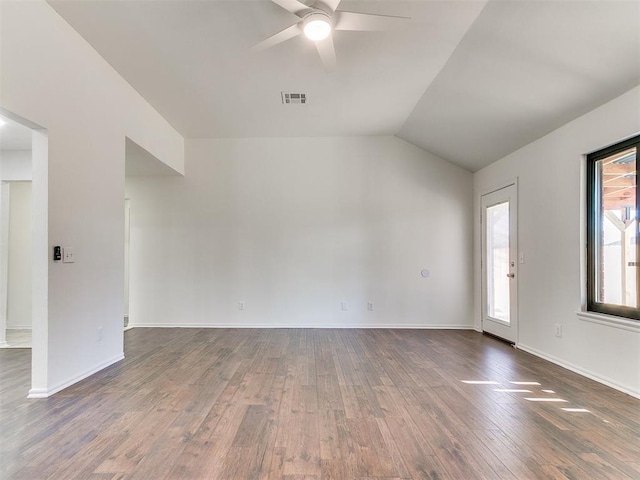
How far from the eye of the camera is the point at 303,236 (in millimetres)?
4973

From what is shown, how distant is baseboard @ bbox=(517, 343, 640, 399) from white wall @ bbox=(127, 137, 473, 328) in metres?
1.36

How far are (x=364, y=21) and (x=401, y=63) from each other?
1.12 metres

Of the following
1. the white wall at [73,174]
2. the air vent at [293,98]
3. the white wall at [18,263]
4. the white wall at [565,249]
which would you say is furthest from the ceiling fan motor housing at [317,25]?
the white wall at [18,263]

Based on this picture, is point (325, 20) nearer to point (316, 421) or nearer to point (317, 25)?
point (317, 25)

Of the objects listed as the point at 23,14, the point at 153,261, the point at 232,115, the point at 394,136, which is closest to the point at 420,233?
the point at 394,136

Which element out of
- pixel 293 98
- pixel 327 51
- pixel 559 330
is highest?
pixel 293 98

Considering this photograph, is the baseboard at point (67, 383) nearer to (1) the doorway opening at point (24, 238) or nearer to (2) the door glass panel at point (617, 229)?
(1) the doorway opening at point (24, 238)

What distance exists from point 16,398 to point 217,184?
11.3 feet

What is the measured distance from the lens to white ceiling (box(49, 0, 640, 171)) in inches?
91.5

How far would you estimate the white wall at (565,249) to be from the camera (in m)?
2.57

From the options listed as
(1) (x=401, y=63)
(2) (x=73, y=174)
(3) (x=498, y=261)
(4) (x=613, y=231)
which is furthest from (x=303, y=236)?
(4) (x=613, y=231)

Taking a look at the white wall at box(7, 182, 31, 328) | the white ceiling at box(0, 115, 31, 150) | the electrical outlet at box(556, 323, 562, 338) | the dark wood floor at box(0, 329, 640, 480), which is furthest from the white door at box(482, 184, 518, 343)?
the white wall at box(7, 182, 31, 328)

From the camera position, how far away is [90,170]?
2938mm

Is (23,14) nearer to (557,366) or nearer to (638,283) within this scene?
(638,283)
